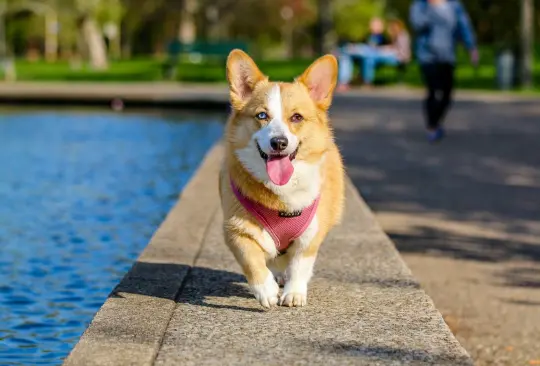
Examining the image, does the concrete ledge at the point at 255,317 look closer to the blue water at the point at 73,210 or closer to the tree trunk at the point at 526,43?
the blue water at the point at 73,210

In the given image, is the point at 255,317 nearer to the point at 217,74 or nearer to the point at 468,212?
A: the point at 468,212

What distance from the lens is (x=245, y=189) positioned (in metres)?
5.22

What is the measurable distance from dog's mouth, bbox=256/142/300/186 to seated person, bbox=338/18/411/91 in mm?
23183

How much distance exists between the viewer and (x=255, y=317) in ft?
16.6

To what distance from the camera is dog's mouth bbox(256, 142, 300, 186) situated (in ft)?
16.6

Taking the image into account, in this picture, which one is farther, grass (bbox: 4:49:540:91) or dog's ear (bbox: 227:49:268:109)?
grass (bbox: 4:49:540:91)

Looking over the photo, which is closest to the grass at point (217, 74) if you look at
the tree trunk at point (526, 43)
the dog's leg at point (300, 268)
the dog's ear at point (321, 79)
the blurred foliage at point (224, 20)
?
the tree trunk at point (526, 43)

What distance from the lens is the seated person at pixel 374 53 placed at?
28453 millimetres

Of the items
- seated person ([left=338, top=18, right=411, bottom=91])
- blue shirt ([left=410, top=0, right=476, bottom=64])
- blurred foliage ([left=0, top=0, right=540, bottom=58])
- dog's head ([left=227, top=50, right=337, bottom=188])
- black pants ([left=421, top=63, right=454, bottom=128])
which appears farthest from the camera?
blurred foliage ([left=0, top=0, right=540, bottom=58])

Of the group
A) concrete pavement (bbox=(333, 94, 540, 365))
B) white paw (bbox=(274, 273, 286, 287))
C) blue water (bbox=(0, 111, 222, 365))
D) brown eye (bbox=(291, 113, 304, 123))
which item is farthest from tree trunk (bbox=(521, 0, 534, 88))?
brown eye (bbox=(291, 113, 304, 123))

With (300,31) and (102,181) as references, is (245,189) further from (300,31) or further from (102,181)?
(300,31)

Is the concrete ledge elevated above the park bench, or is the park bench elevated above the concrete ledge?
the concrete ledge

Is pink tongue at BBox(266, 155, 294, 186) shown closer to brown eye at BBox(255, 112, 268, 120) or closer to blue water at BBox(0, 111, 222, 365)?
brown eye at BBox(255, 112, 268, 120)

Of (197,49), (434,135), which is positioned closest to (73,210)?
(434,135)
